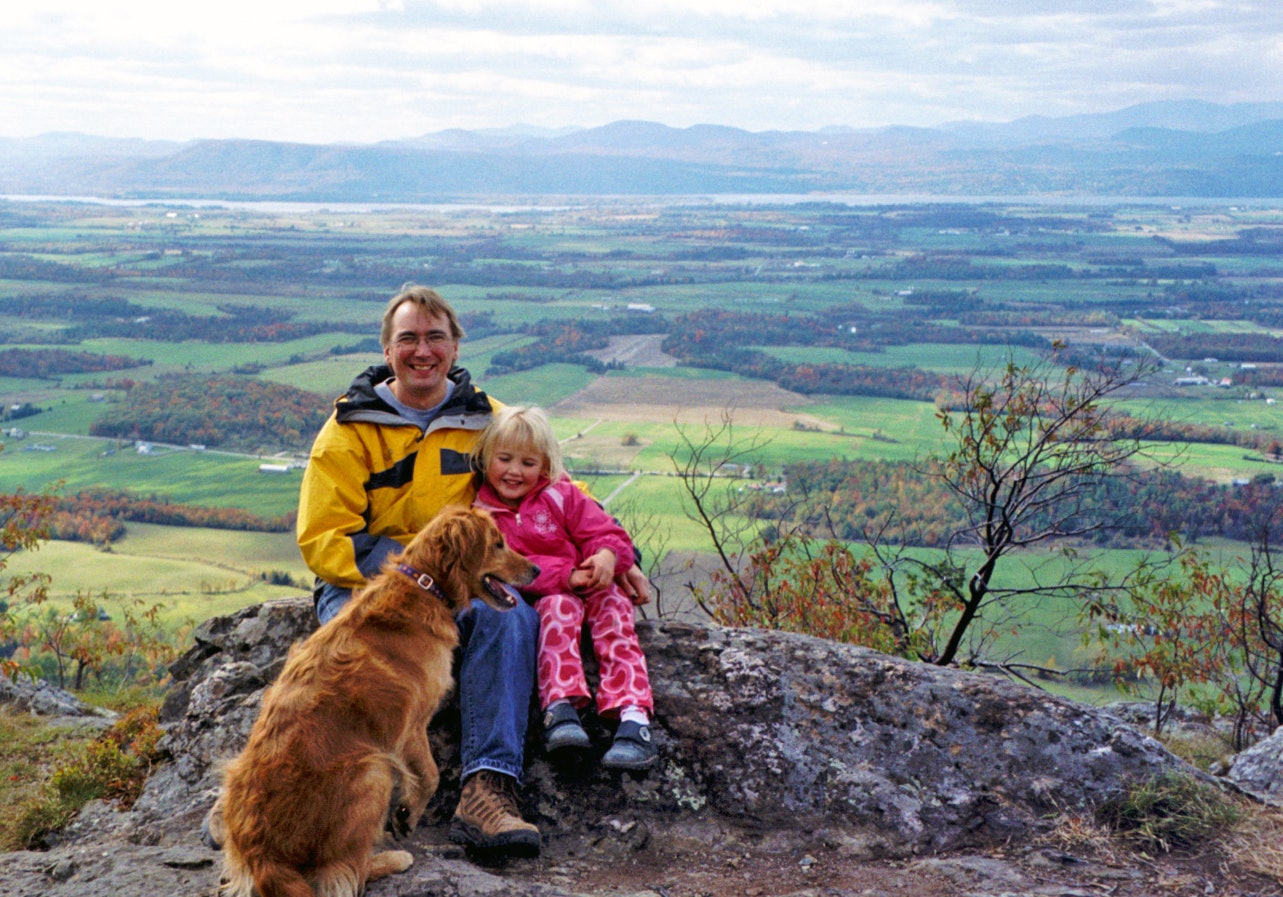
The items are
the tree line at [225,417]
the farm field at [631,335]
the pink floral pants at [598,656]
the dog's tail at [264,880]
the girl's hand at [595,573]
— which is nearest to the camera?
the dog's tail at [264,880]

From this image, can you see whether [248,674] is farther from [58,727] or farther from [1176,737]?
[1176,737]

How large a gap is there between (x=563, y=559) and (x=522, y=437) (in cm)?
75

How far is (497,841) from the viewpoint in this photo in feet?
14.6

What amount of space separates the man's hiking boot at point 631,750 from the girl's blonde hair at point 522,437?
1.51m

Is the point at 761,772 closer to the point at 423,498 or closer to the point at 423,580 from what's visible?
the point at 423,580

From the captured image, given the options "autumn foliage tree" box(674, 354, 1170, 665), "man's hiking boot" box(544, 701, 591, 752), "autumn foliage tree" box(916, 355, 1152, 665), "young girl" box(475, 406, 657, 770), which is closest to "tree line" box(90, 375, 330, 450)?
"autumn foliage tree" box(674, 354, 1170, 665)

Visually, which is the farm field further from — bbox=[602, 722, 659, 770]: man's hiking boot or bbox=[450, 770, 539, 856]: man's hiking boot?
bbox=[450, 770, 539, 856]: man's hiking boot

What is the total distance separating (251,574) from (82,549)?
24.1 feet

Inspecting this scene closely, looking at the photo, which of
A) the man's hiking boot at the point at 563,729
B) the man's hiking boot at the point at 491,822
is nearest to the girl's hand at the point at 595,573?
the man's hiking boot at the point at 563,729

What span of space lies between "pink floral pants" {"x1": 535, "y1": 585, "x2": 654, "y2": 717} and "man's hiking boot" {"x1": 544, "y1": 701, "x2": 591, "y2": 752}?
63 mm

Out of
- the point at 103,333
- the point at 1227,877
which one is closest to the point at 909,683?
the point at 1227,877

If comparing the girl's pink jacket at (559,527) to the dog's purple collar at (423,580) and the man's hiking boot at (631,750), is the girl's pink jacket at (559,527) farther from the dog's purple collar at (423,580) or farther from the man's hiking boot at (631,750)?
the dog's purple collar at (423,580)

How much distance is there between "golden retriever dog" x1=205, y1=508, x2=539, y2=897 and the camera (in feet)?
12.3

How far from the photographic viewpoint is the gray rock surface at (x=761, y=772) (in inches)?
187
